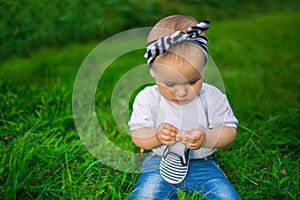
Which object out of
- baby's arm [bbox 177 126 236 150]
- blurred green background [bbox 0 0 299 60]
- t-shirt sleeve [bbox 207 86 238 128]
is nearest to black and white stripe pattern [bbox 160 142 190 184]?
baby's arm [bbox 177 126 236 150]

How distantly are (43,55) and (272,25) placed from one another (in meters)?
4.14

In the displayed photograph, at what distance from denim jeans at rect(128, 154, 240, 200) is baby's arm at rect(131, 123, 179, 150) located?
14 centimetres

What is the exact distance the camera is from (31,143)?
73.2 inches

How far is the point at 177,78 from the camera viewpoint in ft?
5.58

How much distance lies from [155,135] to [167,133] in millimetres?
143

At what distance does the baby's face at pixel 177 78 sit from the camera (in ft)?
5.54

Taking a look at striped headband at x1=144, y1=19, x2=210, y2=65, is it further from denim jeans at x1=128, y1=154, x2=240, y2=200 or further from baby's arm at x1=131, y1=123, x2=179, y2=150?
denim jeans at x1=128, y1=154, x2=240, y2=200

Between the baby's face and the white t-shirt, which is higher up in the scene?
the baby's face

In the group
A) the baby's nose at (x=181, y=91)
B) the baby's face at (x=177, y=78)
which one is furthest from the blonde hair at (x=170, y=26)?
the baby's nose at (x=181, y=91)

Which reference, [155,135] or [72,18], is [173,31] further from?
[72,18]

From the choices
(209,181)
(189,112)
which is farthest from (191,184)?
(189,112)

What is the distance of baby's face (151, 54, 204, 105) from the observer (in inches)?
66.5

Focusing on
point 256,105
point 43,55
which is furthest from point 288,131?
point 43,55

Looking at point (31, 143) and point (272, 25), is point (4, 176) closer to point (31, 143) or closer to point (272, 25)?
point (31, 143)
